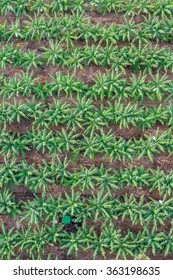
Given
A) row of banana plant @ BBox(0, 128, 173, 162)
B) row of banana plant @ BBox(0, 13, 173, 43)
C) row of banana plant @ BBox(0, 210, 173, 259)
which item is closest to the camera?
row of banana plant @ BBox(0, 210, 173, 259)

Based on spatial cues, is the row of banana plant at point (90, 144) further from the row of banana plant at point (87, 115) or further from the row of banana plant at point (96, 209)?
the row of banana plant at point (96, 209)

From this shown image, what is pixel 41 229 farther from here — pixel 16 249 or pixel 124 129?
pixel 124 129

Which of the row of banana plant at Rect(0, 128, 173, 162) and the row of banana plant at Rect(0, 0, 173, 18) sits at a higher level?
the row of banana plant at Rect(0, 0, 173, 18)

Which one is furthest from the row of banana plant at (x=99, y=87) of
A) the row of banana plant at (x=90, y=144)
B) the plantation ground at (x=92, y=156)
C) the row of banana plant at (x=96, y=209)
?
the row of banana plant at (x=96, y=209)

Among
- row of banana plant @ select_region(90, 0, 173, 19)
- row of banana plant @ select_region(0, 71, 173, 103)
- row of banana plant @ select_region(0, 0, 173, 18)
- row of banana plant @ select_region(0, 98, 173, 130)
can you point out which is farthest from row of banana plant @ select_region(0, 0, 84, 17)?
row of banana plant @ select_region(0, 98, 173, 130)

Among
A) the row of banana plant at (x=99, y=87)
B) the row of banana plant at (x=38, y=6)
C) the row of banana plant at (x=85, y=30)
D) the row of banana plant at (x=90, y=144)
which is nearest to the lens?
the row of banana plant at (x=90, y=144)

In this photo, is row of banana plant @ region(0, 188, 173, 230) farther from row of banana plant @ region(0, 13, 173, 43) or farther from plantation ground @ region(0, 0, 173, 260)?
row of banana plant @ region(0, 13, 173, 43)

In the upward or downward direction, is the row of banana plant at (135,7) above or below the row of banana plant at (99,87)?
above
